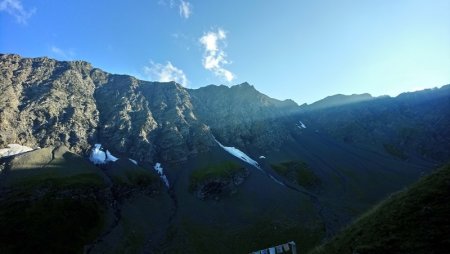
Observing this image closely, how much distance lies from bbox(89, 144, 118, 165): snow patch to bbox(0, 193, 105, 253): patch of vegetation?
153 feet

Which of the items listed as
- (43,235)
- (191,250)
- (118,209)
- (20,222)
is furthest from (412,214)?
(118,209)

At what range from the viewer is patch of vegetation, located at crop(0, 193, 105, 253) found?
10006 centimetres

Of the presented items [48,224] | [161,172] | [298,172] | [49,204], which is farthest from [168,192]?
[298,172]

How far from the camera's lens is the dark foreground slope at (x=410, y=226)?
2530 cm

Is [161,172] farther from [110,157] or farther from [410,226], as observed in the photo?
[410,226]

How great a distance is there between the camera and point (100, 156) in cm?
18275

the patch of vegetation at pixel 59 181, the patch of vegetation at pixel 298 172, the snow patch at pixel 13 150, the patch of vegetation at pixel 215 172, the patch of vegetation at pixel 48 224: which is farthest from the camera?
the patch of vegetation at pixel 298 172

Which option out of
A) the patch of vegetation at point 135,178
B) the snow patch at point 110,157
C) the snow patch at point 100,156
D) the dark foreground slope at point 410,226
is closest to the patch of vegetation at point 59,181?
the patch of vegetation at point 135,178

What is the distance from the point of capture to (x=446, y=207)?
89.8 feet

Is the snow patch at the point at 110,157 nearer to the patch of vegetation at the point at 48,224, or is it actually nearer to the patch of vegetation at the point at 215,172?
the patch of vegetation at the point at 215,172

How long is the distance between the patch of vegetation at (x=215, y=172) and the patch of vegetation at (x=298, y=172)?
23.7m

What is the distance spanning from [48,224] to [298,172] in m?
116

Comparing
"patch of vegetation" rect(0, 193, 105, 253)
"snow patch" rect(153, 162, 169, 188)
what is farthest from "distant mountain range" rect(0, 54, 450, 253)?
"snow patch" rect(153, 162, 169, 188)

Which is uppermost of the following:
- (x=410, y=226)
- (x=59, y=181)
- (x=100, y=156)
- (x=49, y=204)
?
(x=100, y=156)
